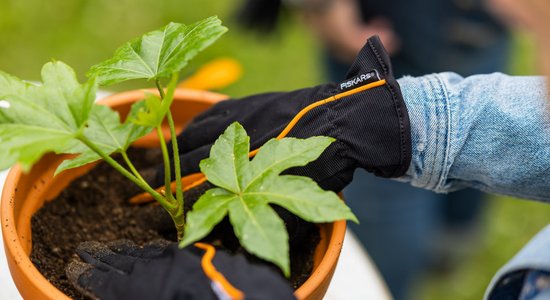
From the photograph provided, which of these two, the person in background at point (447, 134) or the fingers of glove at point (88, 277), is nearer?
the fingers of glove at point (88, 277)

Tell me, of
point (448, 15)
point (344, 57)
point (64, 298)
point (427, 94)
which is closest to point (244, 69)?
point (344, 57)

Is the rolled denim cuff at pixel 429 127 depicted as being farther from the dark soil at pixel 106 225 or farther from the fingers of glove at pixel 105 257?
the fingers of glove at pixel 105 257

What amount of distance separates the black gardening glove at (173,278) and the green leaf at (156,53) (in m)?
0.21

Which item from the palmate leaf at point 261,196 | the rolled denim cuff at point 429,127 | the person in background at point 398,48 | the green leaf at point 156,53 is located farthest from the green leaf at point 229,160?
the person in background at point 398,48

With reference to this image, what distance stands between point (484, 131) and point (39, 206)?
1.99 ft

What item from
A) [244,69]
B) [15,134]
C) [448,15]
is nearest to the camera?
[15,134]

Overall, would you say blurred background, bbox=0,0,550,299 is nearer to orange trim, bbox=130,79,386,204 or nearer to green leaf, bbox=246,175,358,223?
orange trim, bbox=130,79,386,204

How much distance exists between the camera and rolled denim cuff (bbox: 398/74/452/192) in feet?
2.87

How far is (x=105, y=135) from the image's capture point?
2.63ft

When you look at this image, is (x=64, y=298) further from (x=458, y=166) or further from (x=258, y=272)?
(x=458, y=166)

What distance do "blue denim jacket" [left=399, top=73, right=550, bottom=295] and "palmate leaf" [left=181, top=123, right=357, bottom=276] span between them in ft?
0.64

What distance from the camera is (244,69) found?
235cm

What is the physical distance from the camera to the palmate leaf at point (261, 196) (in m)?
0.66

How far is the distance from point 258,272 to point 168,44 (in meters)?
0.29
